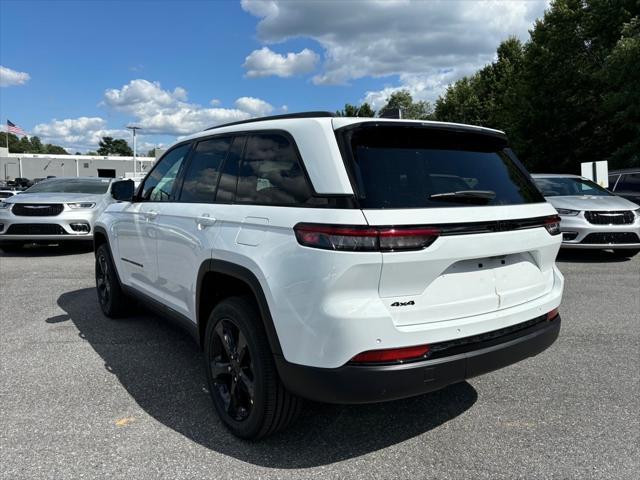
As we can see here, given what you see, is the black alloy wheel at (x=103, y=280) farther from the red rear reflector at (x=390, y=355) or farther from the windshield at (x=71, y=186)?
the windshield at (x=71, y=186)

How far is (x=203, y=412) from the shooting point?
3.27m

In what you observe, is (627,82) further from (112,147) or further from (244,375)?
(112,147)

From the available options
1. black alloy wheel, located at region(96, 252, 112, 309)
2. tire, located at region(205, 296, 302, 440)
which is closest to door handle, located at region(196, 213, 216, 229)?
tire, located at region(205, 296, 302, 440)

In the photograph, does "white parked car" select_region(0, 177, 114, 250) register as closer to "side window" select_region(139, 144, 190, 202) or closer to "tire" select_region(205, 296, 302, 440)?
"side window" select_region(139, 144, 190, 202)

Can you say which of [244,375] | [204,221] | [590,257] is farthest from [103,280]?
[590,257]

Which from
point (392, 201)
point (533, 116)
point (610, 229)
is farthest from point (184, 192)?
point (533, 116)

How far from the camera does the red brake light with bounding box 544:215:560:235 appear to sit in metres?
3.01

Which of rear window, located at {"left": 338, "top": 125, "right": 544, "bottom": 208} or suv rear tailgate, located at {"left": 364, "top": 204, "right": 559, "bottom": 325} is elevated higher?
rear window, located at {"left": 338, "top": 125, "right": 544, "bottom": 208}

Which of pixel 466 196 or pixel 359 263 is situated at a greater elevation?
pixel 466 196

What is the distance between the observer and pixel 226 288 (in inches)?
125

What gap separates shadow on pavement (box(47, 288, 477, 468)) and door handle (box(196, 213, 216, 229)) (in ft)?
3.92

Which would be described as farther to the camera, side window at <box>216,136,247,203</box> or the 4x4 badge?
side window at <box>216,136,247,203</box>

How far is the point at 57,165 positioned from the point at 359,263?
8904 cm

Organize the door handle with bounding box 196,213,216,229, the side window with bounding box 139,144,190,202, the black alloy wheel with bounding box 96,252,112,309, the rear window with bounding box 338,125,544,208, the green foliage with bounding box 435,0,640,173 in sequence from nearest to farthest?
the rear window with bounding box 338,125,544,208, the door handle with bounding box 196,213,216,229, the side window with bounding box 139,144,190,202, the black alloy wheel with bounding box 96,252,112,309, the green foliage with bounding box 435,0,640,173
